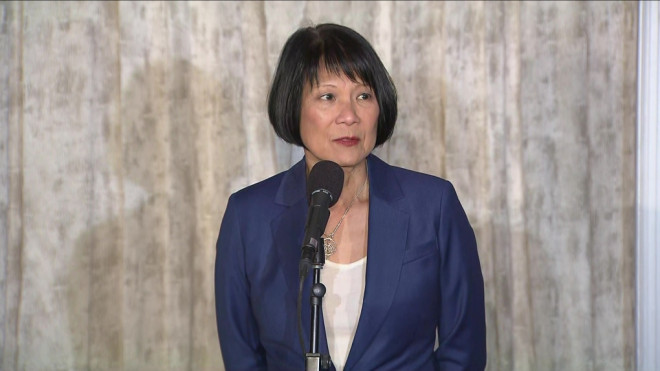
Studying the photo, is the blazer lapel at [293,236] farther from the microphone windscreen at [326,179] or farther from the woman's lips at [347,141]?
the microphone windscreen at [326,179]

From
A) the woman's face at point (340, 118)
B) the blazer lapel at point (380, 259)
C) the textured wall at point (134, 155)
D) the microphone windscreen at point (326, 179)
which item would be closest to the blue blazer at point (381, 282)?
the blazer lapel at point (380, 259)

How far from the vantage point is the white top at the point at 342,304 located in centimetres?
213

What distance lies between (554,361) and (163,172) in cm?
173

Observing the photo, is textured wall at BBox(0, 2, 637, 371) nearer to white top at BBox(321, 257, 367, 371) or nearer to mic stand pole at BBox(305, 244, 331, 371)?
white top at BBox(321, 257, 367, 371)

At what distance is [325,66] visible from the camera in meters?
2.21

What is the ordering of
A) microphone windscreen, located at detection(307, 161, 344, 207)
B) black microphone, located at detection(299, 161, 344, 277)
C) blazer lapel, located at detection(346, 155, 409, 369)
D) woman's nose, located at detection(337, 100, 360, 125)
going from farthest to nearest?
woman's nose, located at detection(337, 100, 360, 125) < blazer lapel, located at detection(346, 155, 409, 369) < microphone windscreen, located at detection(307, 161, 344, 207) < black microphone, located at detection(299, 161, 344, 277)

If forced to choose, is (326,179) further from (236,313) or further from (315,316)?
(236,313)

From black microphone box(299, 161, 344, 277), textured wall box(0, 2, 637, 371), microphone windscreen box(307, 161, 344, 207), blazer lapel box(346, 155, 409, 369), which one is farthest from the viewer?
textured wall box(0, 2, 637, 371)

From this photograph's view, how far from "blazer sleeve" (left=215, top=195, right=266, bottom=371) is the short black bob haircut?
1.27 feet

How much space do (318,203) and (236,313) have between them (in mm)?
764

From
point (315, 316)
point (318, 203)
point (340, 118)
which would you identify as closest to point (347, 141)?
point (340, 118)

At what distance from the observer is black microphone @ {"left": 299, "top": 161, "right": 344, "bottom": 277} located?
1.52 m

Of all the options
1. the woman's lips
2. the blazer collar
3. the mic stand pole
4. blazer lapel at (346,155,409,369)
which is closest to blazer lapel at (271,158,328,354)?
the blazer collar

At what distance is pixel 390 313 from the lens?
207cm
